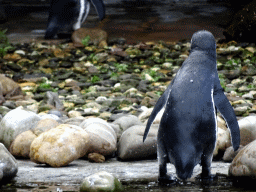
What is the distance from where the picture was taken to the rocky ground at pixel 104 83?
3782 mm

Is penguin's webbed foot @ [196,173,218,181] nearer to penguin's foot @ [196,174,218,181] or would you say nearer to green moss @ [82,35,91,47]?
penguin's foot @ [196,174,218,181]

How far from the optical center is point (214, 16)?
12391mm

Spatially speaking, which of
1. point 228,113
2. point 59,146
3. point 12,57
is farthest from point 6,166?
point 12,57

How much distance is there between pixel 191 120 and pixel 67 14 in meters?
8.94

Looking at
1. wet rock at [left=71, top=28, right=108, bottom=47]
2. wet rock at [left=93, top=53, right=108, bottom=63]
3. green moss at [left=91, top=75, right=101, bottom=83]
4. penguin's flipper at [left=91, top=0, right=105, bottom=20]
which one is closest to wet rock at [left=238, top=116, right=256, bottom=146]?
green moss at [left=91, top=75, right=101, bottom=83]

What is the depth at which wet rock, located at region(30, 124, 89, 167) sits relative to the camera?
10.6 feet

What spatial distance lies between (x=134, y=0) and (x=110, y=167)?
11.4 meters

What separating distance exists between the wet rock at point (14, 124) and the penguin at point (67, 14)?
23.5ft

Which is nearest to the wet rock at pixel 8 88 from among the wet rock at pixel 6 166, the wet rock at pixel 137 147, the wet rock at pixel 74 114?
the wet rock at pixel 74 114

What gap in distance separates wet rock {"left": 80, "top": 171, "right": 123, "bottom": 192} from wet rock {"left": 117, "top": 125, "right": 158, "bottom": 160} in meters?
0.90

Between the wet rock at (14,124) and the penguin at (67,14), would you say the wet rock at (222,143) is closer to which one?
the wet rock at (14,124)

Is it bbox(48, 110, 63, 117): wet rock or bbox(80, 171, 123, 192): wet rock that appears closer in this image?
bbox(80, 171, 123, 192): wet rock

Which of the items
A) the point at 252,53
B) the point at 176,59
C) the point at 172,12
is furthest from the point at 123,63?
the point at 172,12

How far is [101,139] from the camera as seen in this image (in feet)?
11.6
